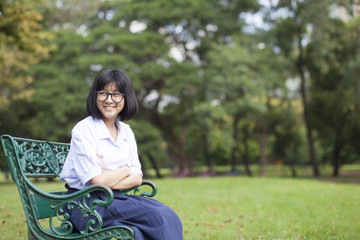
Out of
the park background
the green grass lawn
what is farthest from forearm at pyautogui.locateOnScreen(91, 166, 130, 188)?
the park background

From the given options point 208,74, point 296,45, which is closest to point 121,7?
point 208,74

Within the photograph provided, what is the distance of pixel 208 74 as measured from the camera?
1683 cm

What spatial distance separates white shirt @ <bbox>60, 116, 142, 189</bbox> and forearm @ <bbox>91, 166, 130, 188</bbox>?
1.5 inches

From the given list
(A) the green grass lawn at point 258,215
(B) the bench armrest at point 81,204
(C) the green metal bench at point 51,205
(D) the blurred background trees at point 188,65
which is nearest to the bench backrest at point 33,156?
(C) the green metal bench at point 51,205

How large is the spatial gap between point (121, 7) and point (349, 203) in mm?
14727

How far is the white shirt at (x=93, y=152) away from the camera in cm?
253

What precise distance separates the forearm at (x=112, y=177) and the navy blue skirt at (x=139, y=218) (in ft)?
0.29

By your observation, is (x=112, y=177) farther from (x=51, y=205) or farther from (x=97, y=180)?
(x=51, y=205)

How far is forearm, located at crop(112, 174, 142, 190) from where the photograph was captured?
2664 millimetres

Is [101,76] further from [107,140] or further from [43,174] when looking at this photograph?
[43,174]

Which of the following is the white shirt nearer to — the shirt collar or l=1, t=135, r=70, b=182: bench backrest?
the shirt collar

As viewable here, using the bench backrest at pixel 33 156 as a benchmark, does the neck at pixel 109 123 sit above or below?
above

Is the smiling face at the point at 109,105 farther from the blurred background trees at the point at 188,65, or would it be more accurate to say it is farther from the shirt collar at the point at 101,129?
the blurred background trees at the point at 188,65

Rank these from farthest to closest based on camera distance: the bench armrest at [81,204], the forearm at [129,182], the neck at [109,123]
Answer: the neck at [109,123] → the forearm at [129,182] → the bench armrest at [81,204]
